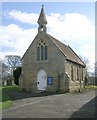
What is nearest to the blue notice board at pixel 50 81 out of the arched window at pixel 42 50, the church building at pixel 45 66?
the church building at pixel 45 66

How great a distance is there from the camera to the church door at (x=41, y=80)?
39.5 m

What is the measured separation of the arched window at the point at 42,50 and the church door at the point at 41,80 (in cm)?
223

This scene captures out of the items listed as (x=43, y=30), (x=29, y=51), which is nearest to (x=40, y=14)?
(x=43, y=30)

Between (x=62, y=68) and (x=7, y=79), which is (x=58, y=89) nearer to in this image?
(x=62, y=68)

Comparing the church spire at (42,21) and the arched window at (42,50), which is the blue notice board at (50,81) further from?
the church spire at (42,21)

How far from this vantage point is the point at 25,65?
41.6m

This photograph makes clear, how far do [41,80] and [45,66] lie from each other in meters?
2.30

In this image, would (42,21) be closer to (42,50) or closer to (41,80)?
(42,50)

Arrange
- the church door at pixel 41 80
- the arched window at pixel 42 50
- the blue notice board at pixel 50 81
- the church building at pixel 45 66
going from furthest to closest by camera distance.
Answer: the arched window at pixel 42 50 → the church door at pixel 41 80 → the blue notice board at pixel 50 81 → the church building at pixel 45 66

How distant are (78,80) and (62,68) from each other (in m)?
10.2

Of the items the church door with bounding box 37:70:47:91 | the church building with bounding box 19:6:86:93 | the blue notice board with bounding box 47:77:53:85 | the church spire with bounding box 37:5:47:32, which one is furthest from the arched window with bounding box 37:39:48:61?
the blue notice board with bounding box 47:77:53:85

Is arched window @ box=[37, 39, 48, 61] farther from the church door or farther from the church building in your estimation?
the church door

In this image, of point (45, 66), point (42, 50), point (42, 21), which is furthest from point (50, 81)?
point (42, 21)

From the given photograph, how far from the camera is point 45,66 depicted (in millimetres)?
39656
